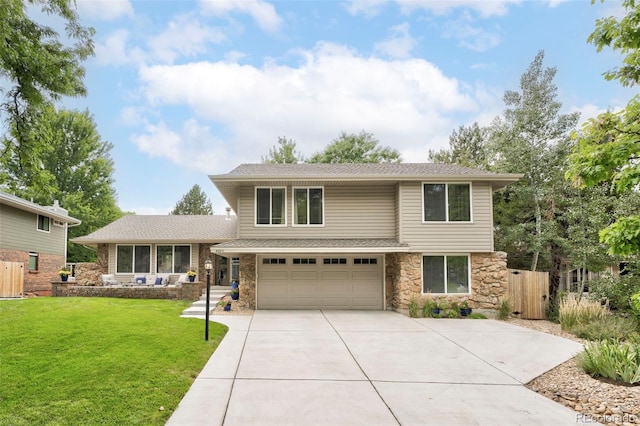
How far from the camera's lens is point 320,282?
14.1 meters

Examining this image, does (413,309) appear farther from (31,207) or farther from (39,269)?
(39,269)

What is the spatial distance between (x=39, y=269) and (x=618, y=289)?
2477 cm

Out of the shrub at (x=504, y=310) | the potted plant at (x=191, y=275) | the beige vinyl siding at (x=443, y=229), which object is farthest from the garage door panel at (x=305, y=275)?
the shrub at (x=504, y=310)

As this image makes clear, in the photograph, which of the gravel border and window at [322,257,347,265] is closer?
the gravel border

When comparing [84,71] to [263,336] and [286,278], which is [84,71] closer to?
[263,336]

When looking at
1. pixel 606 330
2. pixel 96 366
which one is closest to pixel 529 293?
pixel 606 330

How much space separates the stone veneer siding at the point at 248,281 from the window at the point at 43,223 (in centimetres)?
1327

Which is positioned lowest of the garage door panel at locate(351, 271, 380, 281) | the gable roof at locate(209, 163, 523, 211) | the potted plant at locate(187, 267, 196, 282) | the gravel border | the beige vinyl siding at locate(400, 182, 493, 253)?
the gravel border

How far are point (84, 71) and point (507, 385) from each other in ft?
28.4

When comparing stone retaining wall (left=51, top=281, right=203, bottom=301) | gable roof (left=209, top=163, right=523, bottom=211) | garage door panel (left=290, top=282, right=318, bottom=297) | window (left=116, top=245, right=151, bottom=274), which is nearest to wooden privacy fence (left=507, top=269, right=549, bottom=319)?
gable roof (left=209, top=163, right=523, bottom=211)

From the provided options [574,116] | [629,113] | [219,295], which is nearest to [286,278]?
[219,295]

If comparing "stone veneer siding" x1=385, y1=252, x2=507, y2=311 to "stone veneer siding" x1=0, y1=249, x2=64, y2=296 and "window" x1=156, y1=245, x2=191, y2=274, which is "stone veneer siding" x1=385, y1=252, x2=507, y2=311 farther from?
"stone veneer siding" x1=0, y1=249, x2=64, y2=296

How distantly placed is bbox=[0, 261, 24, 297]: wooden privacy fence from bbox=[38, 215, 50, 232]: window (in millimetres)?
4676

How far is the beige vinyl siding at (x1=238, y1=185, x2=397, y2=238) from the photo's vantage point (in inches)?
546
